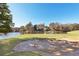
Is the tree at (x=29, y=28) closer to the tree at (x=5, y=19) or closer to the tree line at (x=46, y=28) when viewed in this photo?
the tree line at (x=46, y=28)

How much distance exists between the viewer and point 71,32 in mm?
1843

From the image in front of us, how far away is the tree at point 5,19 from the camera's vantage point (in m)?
1.84

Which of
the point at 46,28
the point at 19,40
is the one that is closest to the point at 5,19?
the point at 19,40

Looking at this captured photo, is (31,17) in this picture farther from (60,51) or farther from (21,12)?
(60,51)

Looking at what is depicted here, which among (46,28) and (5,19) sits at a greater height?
(5,19)

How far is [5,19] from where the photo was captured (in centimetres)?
187

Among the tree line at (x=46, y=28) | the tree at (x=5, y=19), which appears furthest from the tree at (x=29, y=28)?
the tree at (x=5, y=19)

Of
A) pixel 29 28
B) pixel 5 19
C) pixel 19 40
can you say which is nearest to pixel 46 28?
pixel 29 28

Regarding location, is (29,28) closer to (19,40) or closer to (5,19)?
(19,40)

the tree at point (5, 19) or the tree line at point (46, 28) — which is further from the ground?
the tree at point (5, 19)

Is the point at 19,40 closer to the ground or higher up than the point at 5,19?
closer to the ground

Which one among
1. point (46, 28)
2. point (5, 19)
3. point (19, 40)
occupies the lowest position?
Result: point (19, 40)

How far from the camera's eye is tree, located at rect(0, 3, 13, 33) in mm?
1842

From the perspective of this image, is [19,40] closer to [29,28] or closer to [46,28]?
[29,28]
